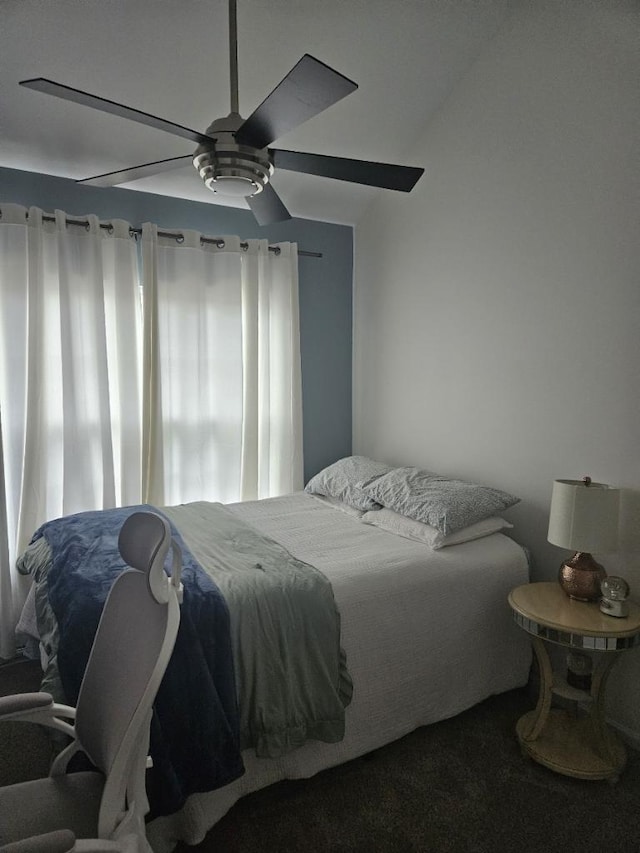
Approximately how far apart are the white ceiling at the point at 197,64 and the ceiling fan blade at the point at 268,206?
2.66 ft

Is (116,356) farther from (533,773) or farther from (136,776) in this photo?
(533,773)

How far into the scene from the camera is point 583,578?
208 cm

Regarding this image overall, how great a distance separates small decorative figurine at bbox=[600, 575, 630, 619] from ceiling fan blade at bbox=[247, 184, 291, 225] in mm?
2011

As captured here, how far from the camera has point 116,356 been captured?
10.2ft

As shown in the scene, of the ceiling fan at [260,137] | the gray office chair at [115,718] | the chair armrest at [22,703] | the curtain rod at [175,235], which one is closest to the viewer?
the gray office chair at [115,718]

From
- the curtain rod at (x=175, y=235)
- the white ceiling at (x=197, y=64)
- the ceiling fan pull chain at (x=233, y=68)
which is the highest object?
the white ceiling at (x=197, y=64)

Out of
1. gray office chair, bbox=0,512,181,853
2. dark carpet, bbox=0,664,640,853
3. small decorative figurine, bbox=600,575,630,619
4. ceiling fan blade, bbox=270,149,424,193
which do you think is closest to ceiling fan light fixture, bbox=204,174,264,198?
ceiling fan blade, bbox=270,149,424,193

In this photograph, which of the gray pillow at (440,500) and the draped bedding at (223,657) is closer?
the draped bedding at (223,657)

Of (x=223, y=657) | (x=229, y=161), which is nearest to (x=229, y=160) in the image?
(x=229, y=161)

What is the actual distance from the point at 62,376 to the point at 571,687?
297 centimetres

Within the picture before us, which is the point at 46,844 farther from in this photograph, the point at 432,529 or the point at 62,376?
the point at 62,376

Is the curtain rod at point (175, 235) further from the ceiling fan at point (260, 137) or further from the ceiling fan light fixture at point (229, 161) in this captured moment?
the ceiling fan light fixture at point (229, 161)

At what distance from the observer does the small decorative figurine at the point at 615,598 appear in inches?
76.4

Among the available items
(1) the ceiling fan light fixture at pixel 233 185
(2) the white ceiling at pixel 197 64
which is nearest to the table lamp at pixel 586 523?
(1) the ceiling fan light fixture at pixel 233 185
